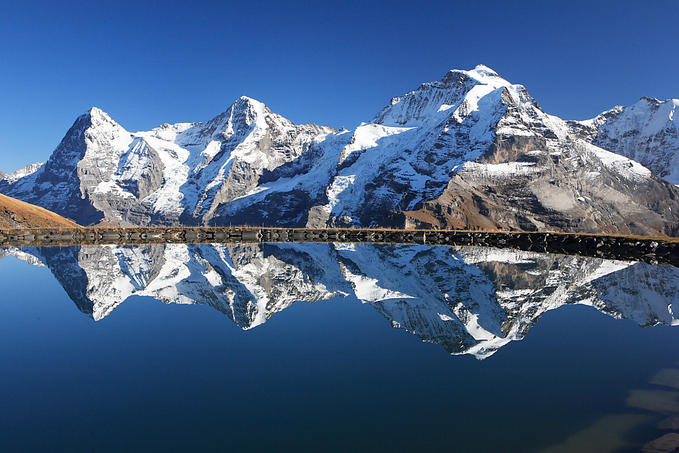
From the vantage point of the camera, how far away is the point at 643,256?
81875mm

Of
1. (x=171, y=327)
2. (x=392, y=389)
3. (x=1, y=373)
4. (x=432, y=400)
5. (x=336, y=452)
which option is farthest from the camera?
(x=171, y=327)

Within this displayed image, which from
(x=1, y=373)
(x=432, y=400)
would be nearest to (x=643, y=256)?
(x=432, y=400)

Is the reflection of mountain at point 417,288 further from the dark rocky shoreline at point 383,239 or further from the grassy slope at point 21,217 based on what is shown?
the grassy slope at point 21,217

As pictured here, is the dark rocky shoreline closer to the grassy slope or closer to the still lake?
the grassy slope

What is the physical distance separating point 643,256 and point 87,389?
93207 millimetres

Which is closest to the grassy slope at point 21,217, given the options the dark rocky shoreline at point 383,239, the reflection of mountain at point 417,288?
the dark rocky shoreline at point 383,239

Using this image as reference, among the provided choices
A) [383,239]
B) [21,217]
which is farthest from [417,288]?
[21,217]

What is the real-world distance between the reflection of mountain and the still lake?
1.26ft

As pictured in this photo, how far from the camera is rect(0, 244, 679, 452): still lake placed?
14273 millimetres

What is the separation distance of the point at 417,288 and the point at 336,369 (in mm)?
28685

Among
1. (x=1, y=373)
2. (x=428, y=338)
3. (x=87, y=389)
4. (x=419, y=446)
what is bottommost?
(x=419, y=446)

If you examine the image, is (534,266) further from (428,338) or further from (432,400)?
(432,400)

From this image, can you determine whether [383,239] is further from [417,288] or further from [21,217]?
[21,217]

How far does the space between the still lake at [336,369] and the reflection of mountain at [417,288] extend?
383 millimetres
